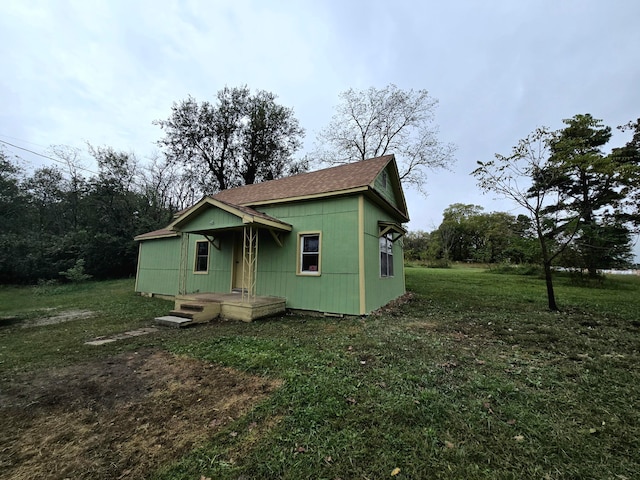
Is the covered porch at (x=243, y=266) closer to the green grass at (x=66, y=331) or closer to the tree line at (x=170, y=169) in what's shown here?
the green grass at (x=66, y=331)

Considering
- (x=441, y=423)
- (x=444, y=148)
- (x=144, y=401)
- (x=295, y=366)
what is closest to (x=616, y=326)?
(x=441, y=423)

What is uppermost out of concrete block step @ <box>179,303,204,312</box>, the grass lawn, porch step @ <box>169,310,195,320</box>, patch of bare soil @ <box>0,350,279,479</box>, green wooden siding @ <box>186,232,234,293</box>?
green wooden siding @ <box>186,232,234,293</box>

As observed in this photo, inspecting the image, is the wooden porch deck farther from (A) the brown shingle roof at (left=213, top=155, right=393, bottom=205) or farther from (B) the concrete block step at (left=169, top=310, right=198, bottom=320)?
(A) the brown shingle roof at (left=213, top=155, right=393, bottom=205)

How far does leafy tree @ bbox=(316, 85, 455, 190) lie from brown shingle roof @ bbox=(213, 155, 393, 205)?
742 centimetres

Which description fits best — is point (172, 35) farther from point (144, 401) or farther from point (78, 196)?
point (78, 196)

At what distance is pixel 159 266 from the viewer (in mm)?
11352

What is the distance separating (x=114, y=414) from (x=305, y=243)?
570cm

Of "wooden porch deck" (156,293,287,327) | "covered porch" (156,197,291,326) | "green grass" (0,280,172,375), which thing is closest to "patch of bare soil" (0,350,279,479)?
"green grass" (0,280,172,375)

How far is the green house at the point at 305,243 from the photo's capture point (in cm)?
705

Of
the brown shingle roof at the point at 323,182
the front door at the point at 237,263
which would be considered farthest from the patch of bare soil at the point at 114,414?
the brown shingle roof at the point at 323,182

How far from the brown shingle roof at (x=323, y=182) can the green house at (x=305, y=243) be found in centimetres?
4

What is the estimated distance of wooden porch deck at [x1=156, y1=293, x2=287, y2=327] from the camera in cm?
662

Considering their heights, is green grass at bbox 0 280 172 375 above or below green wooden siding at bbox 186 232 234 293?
below

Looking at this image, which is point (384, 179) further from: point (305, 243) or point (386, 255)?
point (305, 243)
